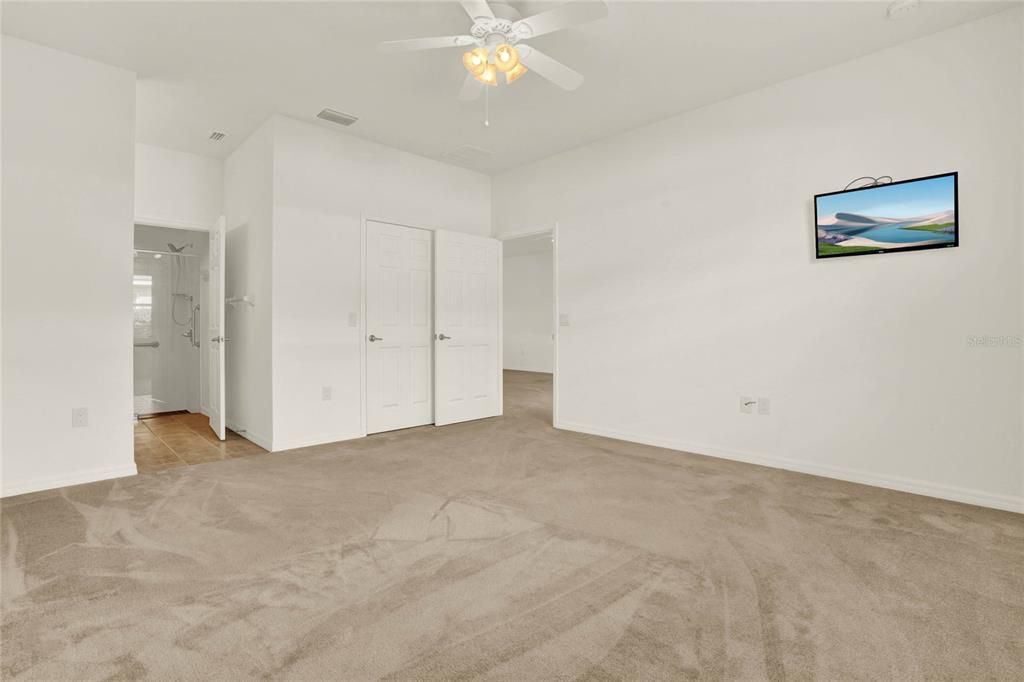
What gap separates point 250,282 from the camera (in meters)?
4.71

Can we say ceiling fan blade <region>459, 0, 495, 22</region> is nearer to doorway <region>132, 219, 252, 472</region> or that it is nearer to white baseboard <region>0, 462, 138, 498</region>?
white baseboard <region>0, 462, 138, 498</region>

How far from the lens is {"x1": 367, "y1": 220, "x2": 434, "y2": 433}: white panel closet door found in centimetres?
495

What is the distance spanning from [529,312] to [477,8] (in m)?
9.11

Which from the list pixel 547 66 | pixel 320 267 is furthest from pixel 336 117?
pixel 547 66

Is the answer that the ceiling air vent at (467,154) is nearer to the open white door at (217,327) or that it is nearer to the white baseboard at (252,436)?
the open white door at (217,327)

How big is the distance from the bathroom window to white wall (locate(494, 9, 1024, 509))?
5.22 meters

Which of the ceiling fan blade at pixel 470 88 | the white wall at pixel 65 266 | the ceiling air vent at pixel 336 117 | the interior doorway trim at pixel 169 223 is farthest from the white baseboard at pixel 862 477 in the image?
the interior doorway trim at pixel 169 223

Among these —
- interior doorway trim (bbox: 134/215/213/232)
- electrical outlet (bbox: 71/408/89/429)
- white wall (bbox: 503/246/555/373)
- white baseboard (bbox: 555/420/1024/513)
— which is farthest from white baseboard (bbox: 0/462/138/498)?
white wall (bbox: 503/246/555/373)

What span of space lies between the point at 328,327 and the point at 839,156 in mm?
4247

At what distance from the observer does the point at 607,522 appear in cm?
273

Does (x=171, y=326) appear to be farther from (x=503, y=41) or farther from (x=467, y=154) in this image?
(x=503, y=41)

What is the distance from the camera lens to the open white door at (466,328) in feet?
17.8

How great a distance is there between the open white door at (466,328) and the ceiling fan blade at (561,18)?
2973 millimetres

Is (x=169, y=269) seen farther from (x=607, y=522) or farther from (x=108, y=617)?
(x=607, y=522)
